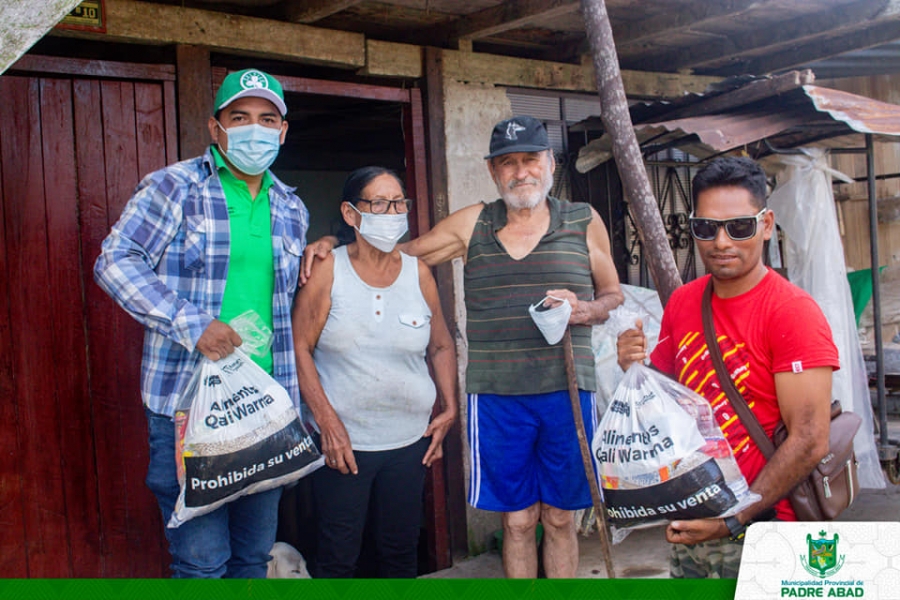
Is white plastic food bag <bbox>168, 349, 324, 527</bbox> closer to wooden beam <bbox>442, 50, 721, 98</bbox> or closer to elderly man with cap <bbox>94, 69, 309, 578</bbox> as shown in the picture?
elderly man with cap <bbox>94, 69, 309, 578</bbox>

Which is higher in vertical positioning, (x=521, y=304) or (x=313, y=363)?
(x=521, y=304)

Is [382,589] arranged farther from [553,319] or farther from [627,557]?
[627,557]

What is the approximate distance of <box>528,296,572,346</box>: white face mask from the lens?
3.08 meters

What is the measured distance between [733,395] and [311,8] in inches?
114

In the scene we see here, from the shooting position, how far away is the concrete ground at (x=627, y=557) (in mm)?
4457

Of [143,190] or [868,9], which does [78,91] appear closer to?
[143,190]

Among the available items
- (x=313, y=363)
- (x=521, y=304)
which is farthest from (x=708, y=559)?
(x=313, y=363)

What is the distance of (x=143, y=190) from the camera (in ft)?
9.12

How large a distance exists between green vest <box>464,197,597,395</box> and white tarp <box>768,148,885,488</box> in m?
2.50

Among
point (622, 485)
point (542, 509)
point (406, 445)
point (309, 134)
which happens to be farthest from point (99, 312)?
point (309, 134)

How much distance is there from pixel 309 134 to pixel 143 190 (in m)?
4.04

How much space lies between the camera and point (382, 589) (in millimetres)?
2434

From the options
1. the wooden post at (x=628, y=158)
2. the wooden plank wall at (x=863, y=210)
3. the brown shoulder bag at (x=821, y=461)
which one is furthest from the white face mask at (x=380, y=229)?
the wooden plank wall at (x=863, y=210)

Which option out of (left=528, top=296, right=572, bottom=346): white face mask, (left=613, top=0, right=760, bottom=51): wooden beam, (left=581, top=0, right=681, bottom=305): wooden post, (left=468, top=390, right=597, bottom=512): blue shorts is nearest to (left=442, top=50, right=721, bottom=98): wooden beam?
(left=613, top=0, right=760, bottom=51): wooden beam
